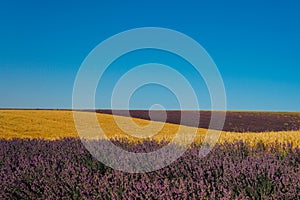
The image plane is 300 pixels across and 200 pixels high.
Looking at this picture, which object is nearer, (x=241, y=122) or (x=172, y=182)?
(x=172, y=182)

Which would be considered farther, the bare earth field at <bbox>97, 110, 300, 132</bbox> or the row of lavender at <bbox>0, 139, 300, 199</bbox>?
the bare earth field at <bbox>97, 110, 300, 132</bbox>

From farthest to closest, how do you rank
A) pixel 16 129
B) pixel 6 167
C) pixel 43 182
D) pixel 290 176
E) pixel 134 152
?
pixel 16 129, pixel 134 152, pixel 6 167, pixel 43 182, pixel 290 176

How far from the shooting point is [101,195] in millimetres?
3393

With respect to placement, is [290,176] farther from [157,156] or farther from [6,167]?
[6,167]

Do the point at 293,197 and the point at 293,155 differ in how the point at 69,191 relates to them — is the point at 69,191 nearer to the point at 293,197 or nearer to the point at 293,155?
the point at 293,197

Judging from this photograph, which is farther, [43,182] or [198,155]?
[198,155]

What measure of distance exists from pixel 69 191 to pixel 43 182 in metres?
0.46

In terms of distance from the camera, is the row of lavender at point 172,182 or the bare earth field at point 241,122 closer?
the row of lavender at point 172,182

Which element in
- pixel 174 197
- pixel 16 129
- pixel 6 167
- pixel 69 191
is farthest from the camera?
pixel 16 129

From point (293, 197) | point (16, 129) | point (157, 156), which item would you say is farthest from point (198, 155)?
point (16, 129)

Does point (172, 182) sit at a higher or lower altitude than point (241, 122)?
lower

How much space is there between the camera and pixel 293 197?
9.91ft

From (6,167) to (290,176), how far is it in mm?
3305

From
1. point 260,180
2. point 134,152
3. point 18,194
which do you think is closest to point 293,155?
point 260,180
